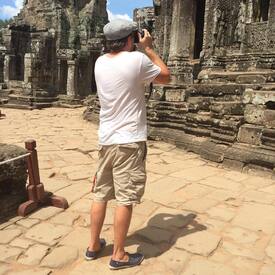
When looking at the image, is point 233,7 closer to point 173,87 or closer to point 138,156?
point 173,87

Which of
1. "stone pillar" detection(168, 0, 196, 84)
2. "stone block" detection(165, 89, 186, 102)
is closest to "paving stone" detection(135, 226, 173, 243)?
"stone block" detection(165, 89, 186, 102)

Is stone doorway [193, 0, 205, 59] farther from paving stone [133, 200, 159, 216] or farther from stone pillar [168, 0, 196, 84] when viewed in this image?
paving stone [133, 200, 159, 216]

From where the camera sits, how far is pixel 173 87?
8875 mm

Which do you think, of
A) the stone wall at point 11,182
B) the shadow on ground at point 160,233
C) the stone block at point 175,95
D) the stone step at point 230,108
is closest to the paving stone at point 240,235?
the shadow on ground at point 160,233

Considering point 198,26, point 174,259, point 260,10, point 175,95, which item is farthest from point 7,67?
point 174,259

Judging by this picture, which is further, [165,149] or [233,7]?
[233,7]

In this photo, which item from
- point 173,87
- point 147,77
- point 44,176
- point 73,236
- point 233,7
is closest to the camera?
point 147,77

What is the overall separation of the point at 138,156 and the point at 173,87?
20.8 ft

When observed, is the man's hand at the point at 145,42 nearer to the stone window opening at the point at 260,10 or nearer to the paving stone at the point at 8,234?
the paving stone at the point at 8,234

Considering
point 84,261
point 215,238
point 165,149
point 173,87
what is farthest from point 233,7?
point 84,261

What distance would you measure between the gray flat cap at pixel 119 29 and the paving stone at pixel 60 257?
1749 millimetres

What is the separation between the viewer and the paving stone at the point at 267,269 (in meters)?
2.77

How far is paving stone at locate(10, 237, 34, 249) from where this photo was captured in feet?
10.3

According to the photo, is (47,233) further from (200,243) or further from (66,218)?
(200,243)
